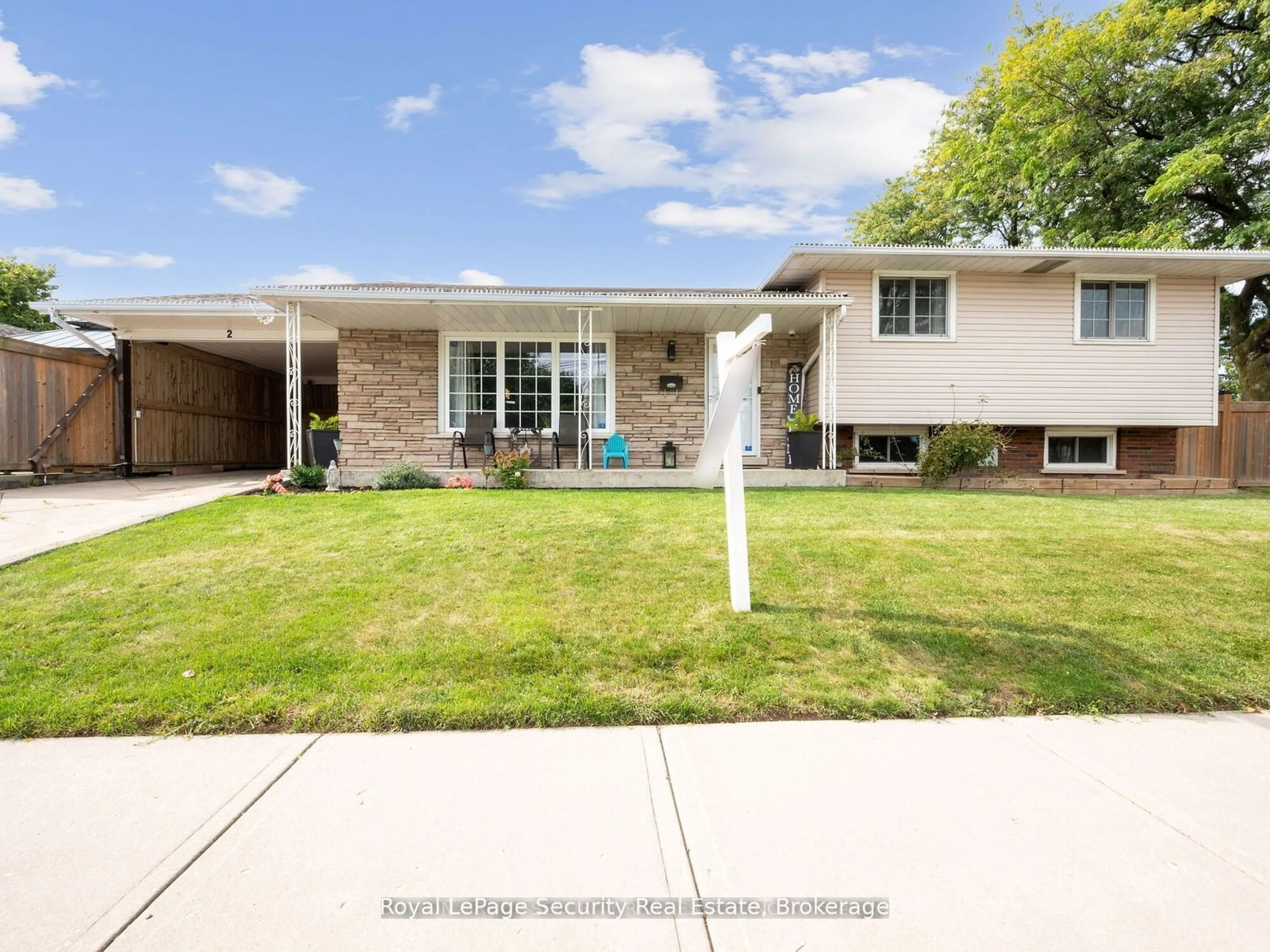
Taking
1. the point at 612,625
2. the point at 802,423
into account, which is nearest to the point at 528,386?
the point at 802,423

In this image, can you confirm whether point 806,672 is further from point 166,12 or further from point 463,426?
point 166,12

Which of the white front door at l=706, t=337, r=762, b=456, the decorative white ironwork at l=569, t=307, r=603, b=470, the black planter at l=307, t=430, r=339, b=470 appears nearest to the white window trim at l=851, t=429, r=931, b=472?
the white front door at l=706, t=337, r=762, b=456

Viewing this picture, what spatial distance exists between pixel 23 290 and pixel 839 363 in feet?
90.5

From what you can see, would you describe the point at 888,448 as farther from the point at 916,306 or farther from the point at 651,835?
the point at 651,835

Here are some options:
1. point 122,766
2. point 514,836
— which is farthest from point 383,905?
point 122,766

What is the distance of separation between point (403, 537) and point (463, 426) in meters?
5.80

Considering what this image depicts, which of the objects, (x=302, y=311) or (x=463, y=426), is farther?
(x=463, y=426)

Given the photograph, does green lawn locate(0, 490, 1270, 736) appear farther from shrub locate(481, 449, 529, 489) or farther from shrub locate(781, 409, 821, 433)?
shrub locate(781, 409, 821, 433)

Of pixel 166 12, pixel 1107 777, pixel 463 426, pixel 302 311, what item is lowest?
pixel 1107 777

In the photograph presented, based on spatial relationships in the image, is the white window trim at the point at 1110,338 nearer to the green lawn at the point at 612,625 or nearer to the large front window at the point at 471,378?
the green lawn at the point at 612,625

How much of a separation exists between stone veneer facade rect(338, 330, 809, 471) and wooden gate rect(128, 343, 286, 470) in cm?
400

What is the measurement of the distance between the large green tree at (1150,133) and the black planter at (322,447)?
15986 millimetres

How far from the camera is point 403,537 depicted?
16.3ft

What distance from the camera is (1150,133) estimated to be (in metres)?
13.8
